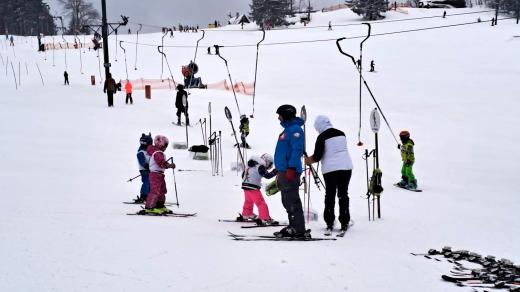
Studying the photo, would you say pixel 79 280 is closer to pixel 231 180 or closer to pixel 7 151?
pixel 231 180

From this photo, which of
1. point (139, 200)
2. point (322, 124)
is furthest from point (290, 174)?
point (139, 200)

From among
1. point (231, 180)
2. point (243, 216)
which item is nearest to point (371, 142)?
point (231, 180)

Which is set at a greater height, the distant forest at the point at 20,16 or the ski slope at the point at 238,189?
the distant forest at the point at 20,16

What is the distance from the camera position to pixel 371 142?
18.0 metres

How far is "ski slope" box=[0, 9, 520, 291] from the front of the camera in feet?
14.7

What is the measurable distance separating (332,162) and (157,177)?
3.06 meters

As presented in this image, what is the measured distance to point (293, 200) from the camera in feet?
20.3

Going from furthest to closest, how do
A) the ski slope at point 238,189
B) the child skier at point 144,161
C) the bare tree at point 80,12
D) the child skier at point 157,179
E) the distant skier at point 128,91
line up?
the bare tree at point 80,12 → the distant skier at point 128,91 → the child skier at point 144,161 → the child skier at point 157,179 → the ski slope at point 238,189

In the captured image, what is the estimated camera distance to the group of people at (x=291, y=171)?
6.11 metres

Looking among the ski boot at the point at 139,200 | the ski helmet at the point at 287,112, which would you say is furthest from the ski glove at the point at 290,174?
the ski boot at the point at 139,200

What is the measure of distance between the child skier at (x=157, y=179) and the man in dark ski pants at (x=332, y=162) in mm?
2554

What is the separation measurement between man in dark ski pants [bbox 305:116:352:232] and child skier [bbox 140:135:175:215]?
2.55 metres

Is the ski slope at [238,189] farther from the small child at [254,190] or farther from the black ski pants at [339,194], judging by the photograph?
the small child at [254,190]

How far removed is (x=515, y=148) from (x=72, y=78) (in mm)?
29043
